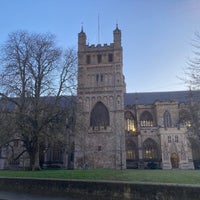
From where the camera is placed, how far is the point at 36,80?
21812 mm

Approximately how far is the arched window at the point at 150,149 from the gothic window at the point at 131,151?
1.60m

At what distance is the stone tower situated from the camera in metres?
34.1

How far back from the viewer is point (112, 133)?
115 ft

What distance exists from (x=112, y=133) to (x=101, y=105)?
5236 mm

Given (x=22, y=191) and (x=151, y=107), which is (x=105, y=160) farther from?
(x=22, y=191)

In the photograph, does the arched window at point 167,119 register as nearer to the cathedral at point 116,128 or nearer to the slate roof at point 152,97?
the cathedral at point 116,128

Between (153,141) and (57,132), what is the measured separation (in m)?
21.5

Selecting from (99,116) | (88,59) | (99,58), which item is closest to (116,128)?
(99,116)

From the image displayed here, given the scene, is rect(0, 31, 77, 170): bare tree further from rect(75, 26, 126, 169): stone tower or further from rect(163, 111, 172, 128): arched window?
rect(163, 111, 172, 128): arched window

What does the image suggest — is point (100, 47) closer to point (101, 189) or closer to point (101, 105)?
point (101, 105)

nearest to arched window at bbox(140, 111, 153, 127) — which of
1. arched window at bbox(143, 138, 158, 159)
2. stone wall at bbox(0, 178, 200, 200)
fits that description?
arched window at bbox(143, 138, 158, 159)

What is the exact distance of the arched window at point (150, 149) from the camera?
37656mm

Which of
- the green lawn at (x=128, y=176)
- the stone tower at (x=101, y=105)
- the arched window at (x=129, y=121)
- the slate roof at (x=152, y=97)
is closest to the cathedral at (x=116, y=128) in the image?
the stone tower at (x=101, y=105)

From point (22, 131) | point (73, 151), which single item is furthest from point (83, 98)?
point (22, 131)
